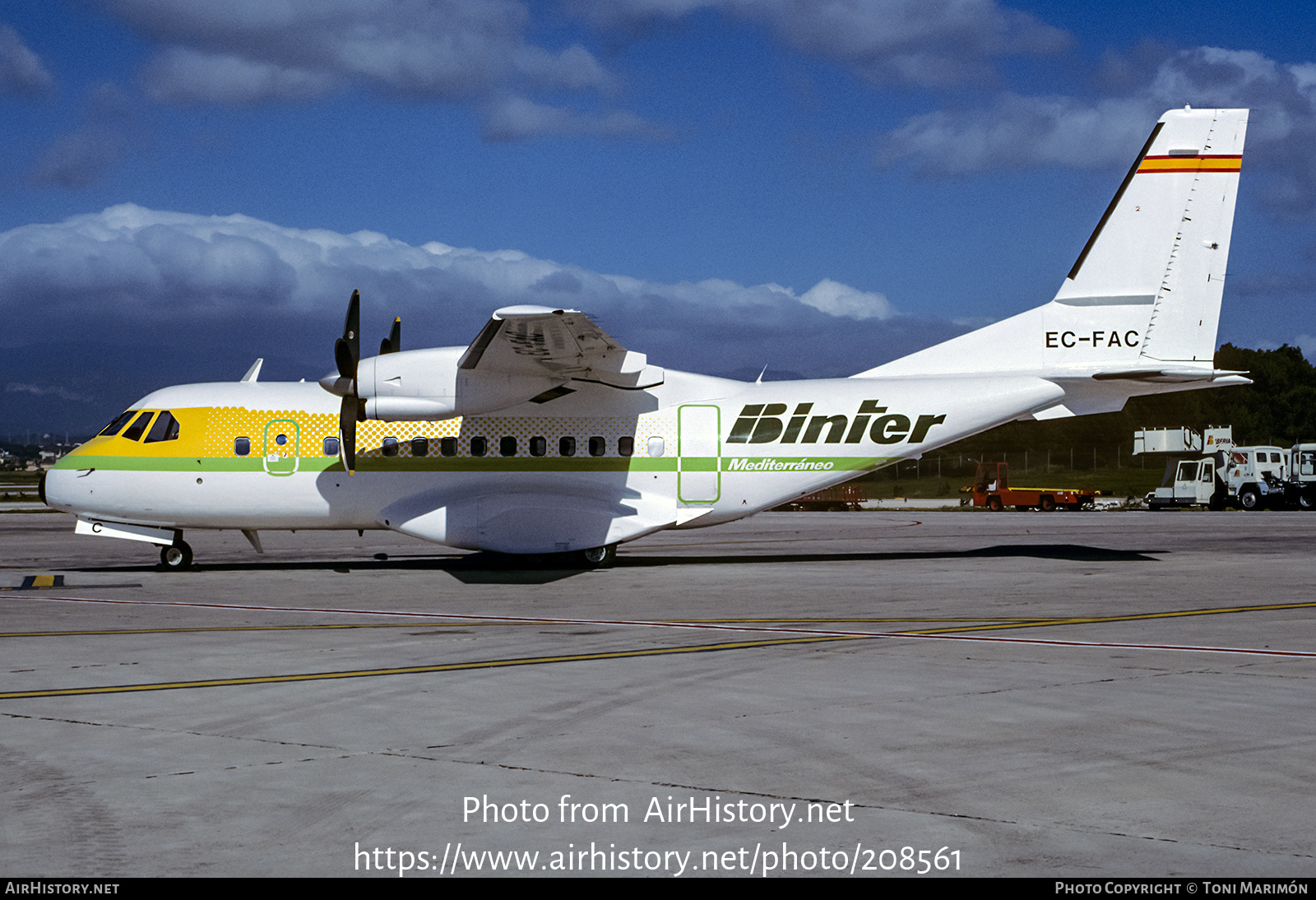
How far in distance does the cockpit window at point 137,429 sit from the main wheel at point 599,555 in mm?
8734

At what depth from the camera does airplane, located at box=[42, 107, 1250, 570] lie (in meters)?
20.8

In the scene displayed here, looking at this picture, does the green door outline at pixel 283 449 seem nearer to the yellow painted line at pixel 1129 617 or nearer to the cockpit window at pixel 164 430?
the cockpit window at pixel 164 430

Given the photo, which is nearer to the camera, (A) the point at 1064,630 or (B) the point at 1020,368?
(A) the point at 1064,630

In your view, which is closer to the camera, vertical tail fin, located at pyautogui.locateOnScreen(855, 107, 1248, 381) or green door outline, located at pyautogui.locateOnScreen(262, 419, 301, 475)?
green door outline, located at pyautogui.locateOnScreen(262, 419, 301, 475)

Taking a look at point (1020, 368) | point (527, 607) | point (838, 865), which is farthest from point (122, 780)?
point (1020, 368)

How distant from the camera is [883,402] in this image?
2148 cm

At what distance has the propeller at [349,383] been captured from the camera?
18.7 meters

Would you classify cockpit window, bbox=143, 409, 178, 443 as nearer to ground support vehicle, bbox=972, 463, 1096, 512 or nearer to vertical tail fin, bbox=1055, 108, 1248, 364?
vertical tail fin, bbox=1055, 108, 1248, 364

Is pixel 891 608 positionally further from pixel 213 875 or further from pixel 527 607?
pixel 213 875

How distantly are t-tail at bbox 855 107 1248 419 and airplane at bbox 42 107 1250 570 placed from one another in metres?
0.04

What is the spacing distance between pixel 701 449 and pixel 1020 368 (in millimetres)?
6666

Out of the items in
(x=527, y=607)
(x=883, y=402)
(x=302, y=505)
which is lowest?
(x=527, y=607)

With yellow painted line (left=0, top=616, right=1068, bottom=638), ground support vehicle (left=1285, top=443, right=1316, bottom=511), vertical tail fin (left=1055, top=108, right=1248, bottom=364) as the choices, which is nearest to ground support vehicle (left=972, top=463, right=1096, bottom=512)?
ground support vehicle (left=1285, top=443, right=1316, bottom=511)

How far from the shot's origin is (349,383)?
62.8ft
